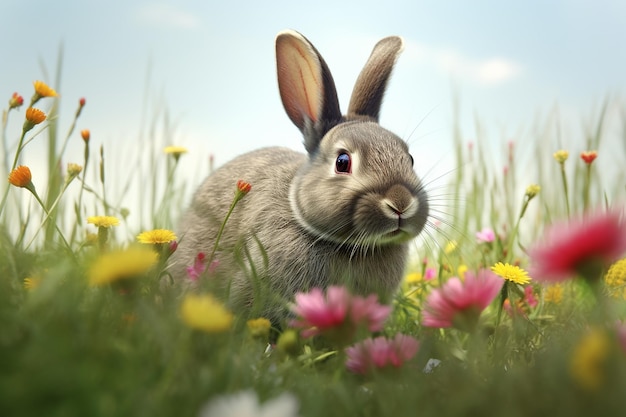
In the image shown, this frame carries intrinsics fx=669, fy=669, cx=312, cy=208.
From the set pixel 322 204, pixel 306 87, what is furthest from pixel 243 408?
pixel 306 87

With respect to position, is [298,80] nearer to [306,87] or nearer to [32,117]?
[306,87]

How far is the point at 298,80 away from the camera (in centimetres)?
419

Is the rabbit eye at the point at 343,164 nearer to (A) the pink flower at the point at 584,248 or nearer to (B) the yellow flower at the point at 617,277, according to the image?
(B) the yellow flower at the point at 617,277

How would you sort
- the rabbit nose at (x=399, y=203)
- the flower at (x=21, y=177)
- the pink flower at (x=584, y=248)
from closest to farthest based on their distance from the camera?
1. the pink flower at (x=584, y=248)
2. the flower at (x=21, y=177)
3. the rabbit nose at (x=399, y=203)

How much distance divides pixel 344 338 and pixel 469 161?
4.46 metres

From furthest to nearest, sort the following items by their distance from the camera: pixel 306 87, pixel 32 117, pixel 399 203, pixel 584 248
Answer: pixel 306 87
pixel 399 203
pixel 32 117
pixel 584 248

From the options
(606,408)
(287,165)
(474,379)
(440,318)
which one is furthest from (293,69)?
(606,408)

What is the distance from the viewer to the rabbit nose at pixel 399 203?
338 cm

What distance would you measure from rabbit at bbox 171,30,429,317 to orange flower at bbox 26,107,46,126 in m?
0.89

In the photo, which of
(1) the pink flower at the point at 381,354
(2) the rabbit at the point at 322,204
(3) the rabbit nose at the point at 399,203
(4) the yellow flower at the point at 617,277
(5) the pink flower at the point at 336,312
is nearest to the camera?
(5) the pink flower at the point at 336,312

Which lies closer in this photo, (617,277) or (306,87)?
(617,277)

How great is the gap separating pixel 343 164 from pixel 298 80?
0.76 metres

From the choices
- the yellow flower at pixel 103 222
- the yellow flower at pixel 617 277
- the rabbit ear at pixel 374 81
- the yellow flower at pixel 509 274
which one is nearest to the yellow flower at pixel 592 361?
the yellow flower at pixel 509 274

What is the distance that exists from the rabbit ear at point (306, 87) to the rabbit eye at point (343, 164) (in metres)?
0.39
